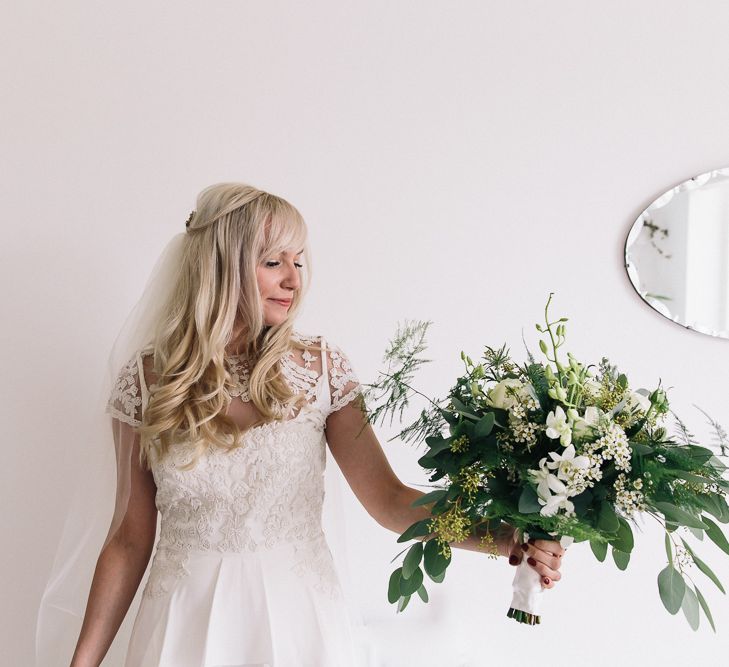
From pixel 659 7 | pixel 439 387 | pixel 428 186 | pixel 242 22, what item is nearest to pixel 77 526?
pixel 439 387

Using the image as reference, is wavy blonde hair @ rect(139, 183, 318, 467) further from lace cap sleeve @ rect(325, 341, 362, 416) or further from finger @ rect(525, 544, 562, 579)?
finger @ rect(525, 544, 562, 579)

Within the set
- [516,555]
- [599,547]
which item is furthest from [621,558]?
[516,555]

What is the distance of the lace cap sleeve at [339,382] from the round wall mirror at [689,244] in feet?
3.26

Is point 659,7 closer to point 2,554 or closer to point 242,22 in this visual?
point 242,22

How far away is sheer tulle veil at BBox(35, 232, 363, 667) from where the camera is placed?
193 centimetres

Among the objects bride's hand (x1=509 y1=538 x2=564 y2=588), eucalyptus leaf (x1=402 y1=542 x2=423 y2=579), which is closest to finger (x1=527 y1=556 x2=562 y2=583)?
bride's hand (x1=509 y1=538 x2=564 y2=588)

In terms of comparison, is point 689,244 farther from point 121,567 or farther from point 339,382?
point 121,567

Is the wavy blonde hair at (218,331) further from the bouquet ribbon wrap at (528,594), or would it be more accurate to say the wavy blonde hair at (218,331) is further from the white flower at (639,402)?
the white flower at (639,402)

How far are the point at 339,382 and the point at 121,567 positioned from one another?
0.68 meters

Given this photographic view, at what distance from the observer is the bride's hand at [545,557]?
1.52 meters

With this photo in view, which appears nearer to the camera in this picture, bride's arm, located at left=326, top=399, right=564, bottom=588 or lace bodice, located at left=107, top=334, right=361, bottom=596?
lace bodice, located at left=107, top=334, right=361, bottom=596

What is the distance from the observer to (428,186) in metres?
2.41

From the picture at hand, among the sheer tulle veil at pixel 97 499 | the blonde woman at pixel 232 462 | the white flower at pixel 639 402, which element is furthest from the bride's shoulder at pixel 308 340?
the white flower at pixel 639 402

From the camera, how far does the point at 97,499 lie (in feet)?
6.47
